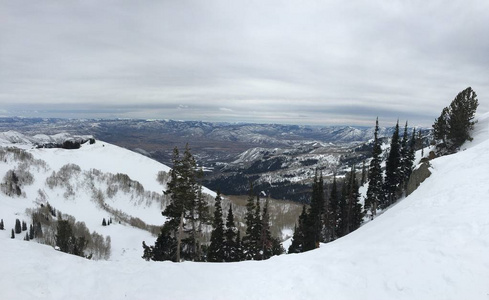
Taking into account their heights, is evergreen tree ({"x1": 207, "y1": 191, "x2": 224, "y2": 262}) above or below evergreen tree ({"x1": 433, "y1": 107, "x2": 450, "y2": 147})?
below

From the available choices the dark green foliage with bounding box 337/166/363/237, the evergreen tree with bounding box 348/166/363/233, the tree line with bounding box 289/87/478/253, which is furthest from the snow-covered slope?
the dark green foliage with bounding box 337/166/363/237

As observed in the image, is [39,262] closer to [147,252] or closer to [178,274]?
[178,274]

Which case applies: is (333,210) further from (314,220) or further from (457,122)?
(457,122)

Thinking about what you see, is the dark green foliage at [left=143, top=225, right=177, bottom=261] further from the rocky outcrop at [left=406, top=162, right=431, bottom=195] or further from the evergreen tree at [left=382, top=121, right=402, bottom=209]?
the evergreen tree at [left=382, top=121, right=402, bottom=209]

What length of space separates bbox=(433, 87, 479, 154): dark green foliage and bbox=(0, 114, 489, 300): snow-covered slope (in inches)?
1624

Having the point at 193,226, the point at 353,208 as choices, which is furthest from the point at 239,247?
the point at 353,208

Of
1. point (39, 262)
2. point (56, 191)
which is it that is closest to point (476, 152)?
point (39, 262)

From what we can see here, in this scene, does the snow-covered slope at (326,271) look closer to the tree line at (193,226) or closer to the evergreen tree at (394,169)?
the tree line at (193,226)

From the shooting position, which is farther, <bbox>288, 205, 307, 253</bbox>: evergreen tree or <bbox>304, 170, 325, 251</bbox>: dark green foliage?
<bbox>288, 205, 307, 253</bbox>: evergreen tree

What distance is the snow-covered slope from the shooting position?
1246 cm

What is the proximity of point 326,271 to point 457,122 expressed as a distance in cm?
5478

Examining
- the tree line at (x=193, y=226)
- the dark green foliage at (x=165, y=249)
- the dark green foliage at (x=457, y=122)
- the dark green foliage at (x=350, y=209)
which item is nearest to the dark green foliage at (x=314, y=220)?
the dark green foliage at (x=350, y=209)

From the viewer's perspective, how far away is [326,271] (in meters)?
15.3

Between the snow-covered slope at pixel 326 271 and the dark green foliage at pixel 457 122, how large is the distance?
41.2 metres
